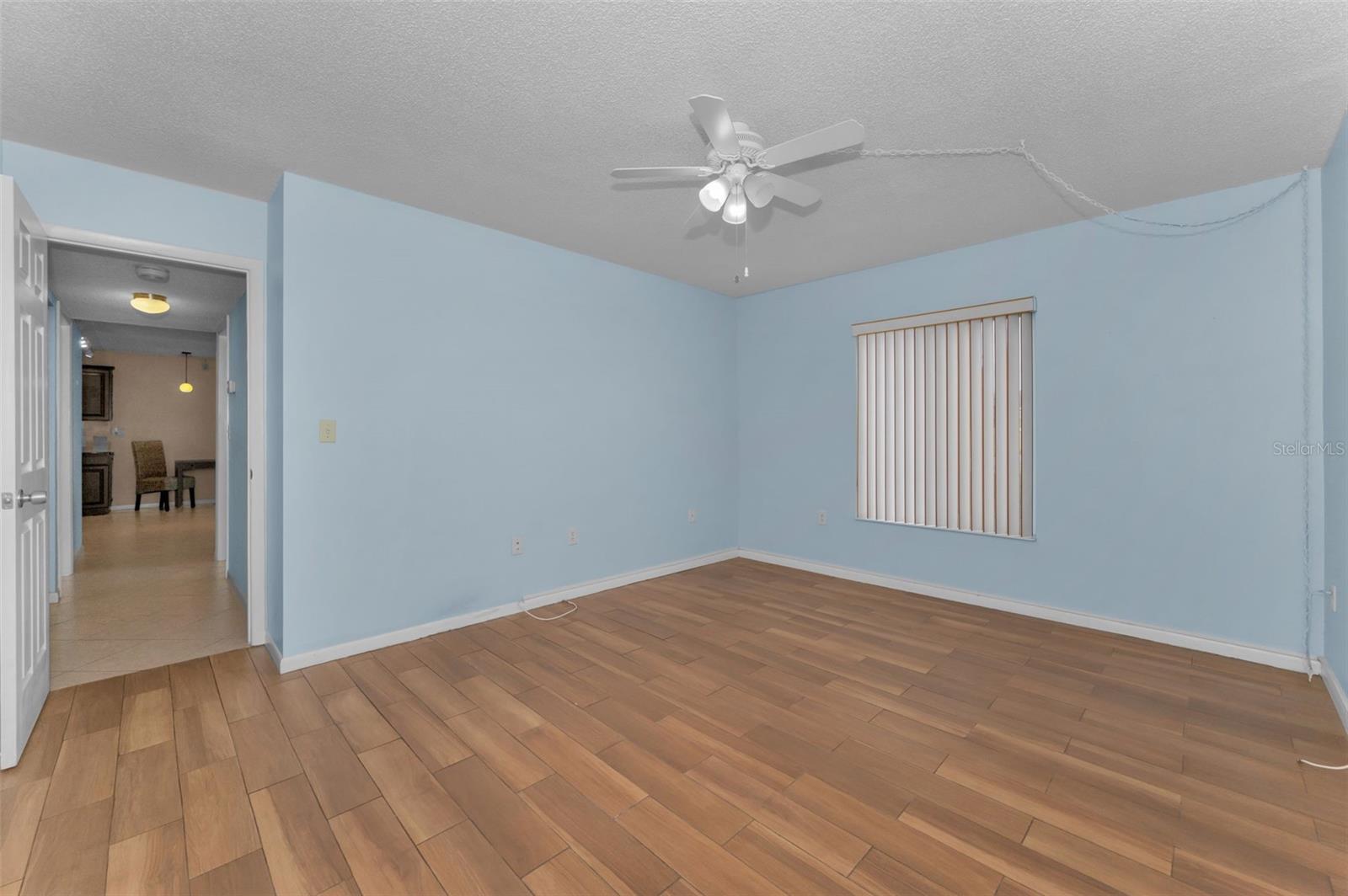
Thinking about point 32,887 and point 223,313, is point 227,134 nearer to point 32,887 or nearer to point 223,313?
point 32,887

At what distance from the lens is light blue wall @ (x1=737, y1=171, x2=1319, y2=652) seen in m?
2.92

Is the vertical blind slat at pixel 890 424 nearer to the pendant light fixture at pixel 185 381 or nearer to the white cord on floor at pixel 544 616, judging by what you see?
the white cord on floor at pixel 544 616

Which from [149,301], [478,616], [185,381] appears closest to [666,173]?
[478,616]

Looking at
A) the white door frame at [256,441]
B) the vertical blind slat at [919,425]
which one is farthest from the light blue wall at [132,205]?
the vertical blind slat at [919,425]

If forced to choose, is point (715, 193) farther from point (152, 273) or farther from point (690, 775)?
point (152, 273)

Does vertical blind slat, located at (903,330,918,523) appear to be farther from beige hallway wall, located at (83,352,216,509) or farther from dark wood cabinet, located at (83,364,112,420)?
dark wood cabinet, located at (83,364,112,420)

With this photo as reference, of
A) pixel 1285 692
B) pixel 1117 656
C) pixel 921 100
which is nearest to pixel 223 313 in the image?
pixel 921 100

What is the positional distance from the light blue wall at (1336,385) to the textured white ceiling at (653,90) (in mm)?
201

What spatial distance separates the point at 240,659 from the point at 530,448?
6.46 feet

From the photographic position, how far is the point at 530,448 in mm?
3926

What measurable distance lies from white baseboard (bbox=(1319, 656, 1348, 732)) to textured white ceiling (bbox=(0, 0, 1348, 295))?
2.41m

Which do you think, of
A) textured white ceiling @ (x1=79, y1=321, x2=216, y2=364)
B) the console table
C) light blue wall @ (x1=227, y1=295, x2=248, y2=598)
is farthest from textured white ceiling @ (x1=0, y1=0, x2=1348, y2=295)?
the console table
